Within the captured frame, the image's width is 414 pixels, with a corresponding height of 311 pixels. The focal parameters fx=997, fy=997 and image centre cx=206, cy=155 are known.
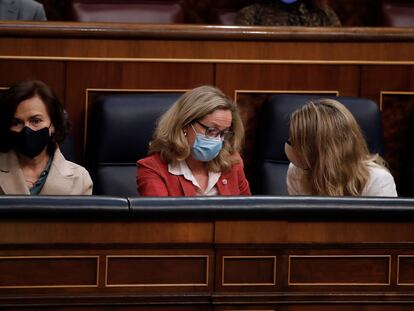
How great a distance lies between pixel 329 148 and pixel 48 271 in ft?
1.65

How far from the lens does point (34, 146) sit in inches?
56.7

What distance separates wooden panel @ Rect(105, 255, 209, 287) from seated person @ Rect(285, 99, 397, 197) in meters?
0.35

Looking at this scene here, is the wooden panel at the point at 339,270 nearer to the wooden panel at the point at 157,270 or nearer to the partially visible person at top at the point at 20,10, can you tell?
the wooden panel at the point at 157,270

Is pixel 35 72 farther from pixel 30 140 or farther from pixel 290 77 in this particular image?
pixel 290 77

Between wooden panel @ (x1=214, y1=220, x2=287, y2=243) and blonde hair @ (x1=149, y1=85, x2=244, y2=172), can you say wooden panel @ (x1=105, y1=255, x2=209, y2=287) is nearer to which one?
wooden panel @ (x1=214, y1=220, x2=287, y2=243)

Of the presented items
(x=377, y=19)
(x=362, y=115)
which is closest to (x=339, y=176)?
(x=362, y=115)

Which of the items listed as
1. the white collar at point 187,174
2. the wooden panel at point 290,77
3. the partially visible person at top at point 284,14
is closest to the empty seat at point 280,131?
the wooden panel at point 290,77

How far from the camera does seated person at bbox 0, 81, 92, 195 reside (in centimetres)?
144

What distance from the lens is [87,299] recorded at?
3.63 ft

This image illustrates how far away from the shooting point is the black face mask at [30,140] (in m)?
1.44

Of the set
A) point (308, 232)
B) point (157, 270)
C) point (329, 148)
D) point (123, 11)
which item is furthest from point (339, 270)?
point (123, 11)

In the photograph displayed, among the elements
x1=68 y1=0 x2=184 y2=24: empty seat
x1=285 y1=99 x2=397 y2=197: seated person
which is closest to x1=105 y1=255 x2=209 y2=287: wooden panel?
x1=285 y1=99 x2=397 y2=197: seated person

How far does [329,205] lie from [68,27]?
2.44 feet

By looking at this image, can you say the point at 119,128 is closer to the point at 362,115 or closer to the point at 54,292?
the point at 362,115
